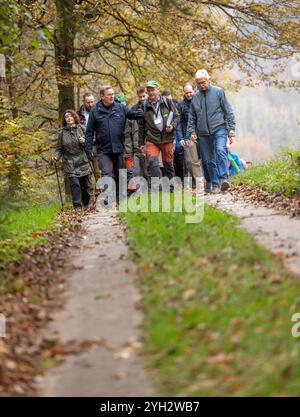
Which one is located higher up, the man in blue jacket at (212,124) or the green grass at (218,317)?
the man in blue jacket at (212,124)

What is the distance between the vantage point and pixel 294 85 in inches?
868

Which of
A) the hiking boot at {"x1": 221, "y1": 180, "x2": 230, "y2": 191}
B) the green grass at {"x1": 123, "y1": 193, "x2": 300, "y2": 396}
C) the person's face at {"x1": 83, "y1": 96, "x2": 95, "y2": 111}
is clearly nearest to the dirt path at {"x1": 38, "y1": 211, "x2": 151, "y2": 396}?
the green grass at {"x1": 123, "y1": 193, "x2": 300, "y2": 396}

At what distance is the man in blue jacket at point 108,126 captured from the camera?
14023mm

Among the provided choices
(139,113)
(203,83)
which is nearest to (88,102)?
(139,113)

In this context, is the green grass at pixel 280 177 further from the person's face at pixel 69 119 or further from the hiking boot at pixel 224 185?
the person's face at pixel 69 119

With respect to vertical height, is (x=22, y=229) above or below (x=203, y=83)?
below

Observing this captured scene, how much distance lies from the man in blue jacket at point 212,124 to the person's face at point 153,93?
2.66ft

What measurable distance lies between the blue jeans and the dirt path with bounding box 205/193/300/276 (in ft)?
6.62

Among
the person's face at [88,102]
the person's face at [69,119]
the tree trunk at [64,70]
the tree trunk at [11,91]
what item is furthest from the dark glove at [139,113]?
the tree trunk at [11,91]

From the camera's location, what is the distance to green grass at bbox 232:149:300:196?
11508 millimetres

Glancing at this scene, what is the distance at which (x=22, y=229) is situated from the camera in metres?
11.2

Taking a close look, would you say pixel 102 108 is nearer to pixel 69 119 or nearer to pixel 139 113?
pixel 139 113

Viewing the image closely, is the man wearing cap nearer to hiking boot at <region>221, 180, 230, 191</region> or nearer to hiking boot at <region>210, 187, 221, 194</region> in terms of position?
hiking boot at <region>210, 187, 221, 194</region>

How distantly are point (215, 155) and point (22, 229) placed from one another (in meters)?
4.69
